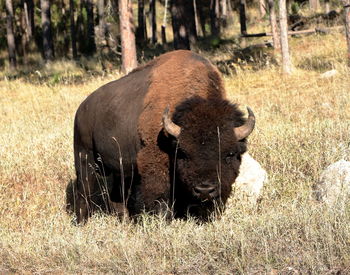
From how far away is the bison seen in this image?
5902mm

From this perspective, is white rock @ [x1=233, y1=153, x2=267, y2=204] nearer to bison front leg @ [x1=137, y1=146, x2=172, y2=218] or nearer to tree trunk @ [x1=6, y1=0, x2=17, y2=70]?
bison front leg @ [x1=137, y1=146, x2=172, y2=218]

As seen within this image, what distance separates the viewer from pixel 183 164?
19.5ft

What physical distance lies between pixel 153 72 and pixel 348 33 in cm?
828

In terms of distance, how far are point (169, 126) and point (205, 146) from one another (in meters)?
0.44

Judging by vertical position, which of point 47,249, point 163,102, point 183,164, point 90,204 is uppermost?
point 163,102

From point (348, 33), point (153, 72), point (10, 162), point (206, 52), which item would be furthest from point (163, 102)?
point (206, 52)

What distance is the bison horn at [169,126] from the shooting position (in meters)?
5.89

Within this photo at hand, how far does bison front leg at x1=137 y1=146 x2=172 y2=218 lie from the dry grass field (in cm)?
24

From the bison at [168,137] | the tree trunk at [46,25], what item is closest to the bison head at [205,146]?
the bison at [168,137]

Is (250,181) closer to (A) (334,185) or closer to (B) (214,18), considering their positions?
(A) (334,185)

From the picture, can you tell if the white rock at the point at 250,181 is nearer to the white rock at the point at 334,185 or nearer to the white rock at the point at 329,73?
the white rock at the point at 334,185

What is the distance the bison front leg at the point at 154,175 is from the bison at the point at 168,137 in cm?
1

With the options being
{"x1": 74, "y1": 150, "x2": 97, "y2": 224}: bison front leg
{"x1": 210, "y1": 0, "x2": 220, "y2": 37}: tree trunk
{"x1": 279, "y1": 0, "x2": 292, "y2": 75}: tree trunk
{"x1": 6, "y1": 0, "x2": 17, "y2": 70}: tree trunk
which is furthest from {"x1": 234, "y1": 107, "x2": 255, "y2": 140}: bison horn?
{"x1": 210, "y1": 0, "x2": 220, "y2": 37}: tree trunk

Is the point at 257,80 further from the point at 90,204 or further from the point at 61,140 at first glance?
the point at 90,204
